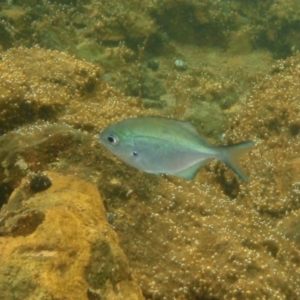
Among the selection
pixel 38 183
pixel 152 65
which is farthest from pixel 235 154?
pixel 152 65

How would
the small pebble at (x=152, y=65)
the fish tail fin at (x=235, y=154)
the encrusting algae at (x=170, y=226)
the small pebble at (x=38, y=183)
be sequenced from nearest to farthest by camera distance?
the fish tail fin at (x=235, y=154)
the small pebble at (x=38, y=183)
the encrusting algae at (x=170, y=226)
the small pebble at (x=152, y=65)

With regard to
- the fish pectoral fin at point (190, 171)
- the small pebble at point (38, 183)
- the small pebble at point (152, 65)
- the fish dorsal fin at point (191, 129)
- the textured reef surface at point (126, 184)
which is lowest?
the small pebble at point (152, 65)

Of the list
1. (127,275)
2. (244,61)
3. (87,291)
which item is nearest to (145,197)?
(127,275)

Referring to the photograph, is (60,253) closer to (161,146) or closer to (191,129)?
(161,146)

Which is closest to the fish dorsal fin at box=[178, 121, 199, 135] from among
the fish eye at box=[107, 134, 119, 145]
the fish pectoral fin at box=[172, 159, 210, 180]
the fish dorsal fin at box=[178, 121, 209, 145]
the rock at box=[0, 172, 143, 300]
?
the fish dorsal fin at box=[178, 121, 209, 145]

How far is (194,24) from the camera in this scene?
1220 centimetres

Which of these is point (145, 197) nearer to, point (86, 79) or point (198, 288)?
point (198, 288)

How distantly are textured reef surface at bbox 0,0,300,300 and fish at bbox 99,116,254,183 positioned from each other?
2.04ft

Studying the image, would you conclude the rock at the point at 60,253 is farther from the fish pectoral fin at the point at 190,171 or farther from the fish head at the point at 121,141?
the fish pectoral fin at the point at 190,171

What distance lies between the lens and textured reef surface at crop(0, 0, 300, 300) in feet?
9.00

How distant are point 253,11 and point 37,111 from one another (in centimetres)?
1101

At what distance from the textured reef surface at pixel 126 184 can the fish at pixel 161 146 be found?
62 cm

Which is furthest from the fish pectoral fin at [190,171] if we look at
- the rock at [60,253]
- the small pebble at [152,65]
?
the small pebble at [152,65]

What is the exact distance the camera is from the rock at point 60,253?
234 cm
